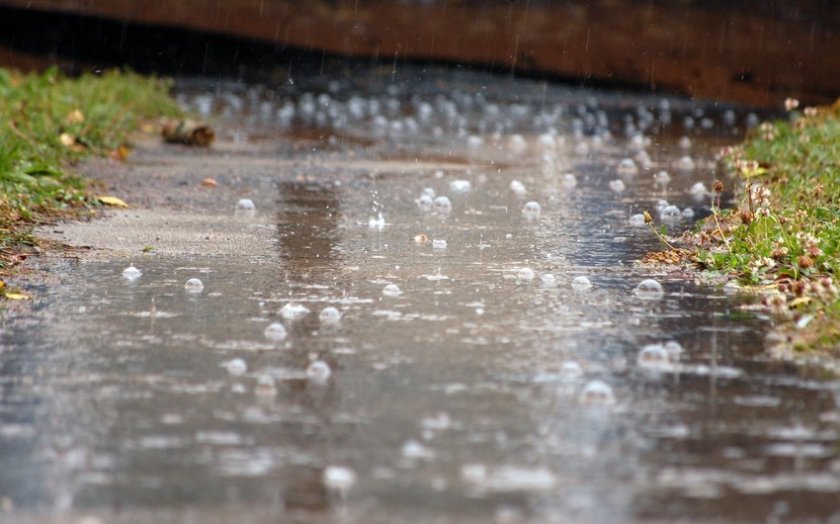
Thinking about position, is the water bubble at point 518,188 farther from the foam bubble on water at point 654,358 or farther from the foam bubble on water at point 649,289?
the foam bubble on water at point 654,358

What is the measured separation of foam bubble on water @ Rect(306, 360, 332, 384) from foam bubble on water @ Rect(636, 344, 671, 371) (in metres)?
0.88

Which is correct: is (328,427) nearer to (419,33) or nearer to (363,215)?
(363,215)

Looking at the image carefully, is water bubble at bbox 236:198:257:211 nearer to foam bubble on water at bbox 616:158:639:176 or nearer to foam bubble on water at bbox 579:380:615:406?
foam bubble on water at bbox 616:158:639:176

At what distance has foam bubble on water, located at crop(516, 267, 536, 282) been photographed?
495cm

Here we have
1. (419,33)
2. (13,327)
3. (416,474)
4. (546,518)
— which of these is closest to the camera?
(546,518)

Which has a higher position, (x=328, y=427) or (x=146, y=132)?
(x=146, y=132)

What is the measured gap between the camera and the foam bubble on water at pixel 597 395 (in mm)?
3212

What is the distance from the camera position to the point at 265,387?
131 inches

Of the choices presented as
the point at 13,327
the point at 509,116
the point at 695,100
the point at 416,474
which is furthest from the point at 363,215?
the point at 695,100

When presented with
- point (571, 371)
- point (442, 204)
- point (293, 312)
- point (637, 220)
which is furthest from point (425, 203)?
point (571, 371)

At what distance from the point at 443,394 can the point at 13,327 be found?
1531 millimetres

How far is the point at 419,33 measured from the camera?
18266 millimetres

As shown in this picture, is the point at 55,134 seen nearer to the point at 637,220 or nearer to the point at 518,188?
the point at 518,188

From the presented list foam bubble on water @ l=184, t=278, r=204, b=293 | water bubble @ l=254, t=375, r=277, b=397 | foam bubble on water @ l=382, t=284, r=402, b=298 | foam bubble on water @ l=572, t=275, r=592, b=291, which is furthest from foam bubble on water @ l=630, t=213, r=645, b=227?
water bubble @ l=254, t=375, r=277, b=397
